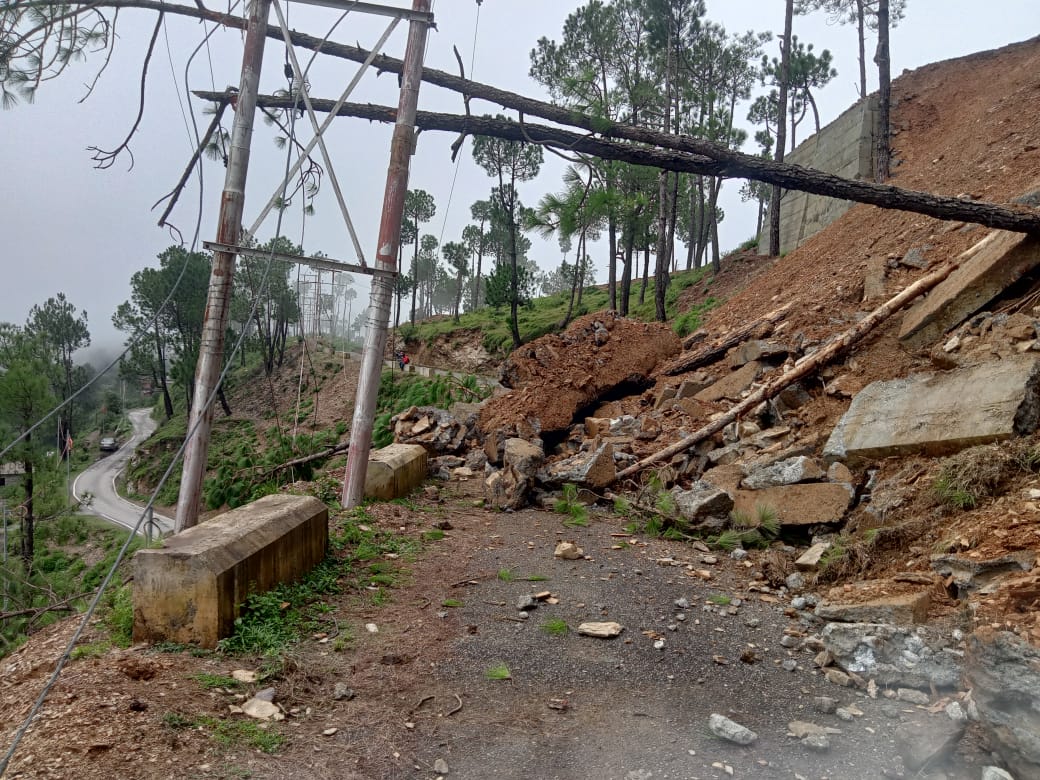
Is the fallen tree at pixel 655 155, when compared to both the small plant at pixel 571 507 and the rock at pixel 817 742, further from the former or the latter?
the rock at pixel 817 742

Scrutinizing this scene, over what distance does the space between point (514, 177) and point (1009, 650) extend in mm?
26808

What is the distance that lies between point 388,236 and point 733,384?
203 inches

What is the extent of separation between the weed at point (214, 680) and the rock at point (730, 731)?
223 cm

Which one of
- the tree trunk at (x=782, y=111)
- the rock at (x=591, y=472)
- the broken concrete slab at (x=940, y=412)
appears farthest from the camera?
the tree trunk at (x=782, y=111)

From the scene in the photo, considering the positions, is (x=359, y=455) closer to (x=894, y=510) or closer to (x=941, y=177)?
(x=894, y=510)

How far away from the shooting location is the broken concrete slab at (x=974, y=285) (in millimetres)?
6309

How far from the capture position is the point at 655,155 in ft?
18.9

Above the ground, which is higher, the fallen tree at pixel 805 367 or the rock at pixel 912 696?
the fallen tree at pixel 805 367

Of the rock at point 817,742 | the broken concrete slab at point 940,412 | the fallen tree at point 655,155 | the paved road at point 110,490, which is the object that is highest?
the fallen tree at point 655,155

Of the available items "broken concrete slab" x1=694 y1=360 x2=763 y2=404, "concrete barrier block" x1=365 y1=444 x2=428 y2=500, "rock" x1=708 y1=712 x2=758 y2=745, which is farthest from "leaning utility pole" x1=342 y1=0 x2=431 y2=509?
"broken concrete slab" x1=694 y1=360 x2=763 y2=404

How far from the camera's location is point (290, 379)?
128 feet

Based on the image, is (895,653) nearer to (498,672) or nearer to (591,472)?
(498,672)

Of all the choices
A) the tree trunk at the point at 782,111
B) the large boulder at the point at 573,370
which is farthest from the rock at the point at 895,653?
the tree trunk at the point at 782,111

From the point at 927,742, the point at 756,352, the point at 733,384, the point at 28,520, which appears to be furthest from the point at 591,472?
the point at 28,520
